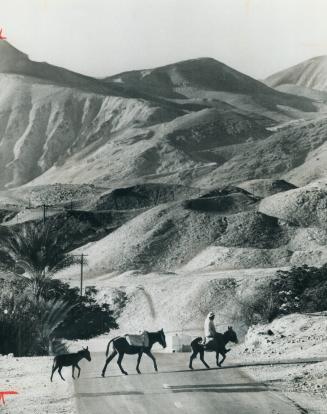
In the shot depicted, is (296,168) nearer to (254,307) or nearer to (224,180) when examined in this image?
(224,180)

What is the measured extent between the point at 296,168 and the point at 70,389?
119m

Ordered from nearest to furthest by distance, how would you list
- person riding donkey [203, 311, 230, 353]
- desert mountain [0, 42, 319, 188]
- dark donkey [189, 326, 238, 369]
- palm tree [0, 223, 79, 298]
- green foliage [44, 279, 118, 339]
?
dark donkey [189, 326, 238, 369] < person riding donkey [203, 311, 230, 353] < palm tree [0, 223, 79, 298] < green foliage [44, 279, 118, 339] < desert mountain [0, 42, 319, 188]

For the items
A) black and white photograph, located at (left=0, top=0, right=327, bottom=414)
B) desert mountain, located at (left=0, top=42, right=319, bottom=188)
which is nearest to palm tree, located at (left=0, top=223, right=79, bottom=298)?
black and white photograph, located at (left=0, top=0, right=327, bottom=414)

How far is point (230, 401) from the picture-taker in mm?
16609

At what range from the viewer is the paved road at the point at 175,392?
620 inches

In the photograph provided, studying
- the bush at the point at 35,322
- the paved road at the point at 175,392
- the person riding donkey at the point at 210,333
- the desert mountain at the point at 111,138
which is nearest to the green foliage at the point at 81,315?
the bush at the point at 35,322

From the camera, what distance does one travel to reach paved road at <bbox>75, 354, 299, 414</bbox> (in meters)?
15.8

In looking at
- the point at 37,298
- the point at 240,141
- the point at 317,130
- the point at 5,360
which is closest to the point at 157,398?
the point at 5,360

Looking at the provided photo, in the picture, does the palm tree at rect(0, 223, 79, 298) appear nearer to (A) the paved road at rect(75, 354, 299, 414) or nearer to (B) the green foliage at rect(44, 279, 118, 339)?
(A) the paved road at rect(75, 354, 299, 414)

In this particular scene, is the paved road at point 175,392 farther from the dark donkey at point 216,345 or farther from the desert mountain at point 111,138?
the desert mountain at point 111,138

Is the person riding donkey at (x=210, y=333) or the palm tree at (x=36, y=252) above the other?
the palm tree at (x=36, y=252)

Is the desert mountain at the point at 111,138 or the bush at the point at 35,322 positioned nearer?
the bush at the point at 35,322

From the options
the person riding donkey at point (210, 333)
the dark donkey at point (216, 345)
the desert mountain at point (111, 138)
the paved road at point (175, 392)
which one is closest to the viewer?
the paved road at point (175, 392)

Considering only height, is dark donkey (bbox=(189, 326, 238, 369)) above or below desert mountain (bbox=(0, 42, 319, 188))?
below
